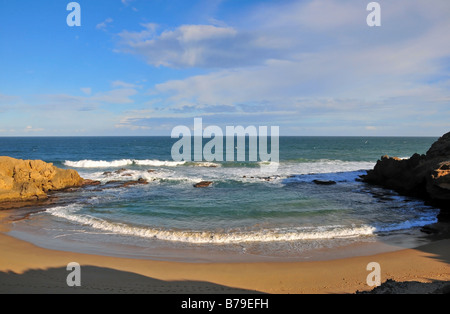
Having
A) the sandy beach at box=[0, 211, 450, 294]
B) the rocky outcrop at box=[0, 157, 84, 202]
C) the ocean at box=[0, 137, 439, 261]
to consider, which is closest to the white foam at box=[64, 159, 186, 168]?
the rocky outcrop at box=[0, 157, 84, 202]

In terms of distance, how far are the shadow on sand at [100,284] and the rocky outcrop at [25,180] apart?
447 inches

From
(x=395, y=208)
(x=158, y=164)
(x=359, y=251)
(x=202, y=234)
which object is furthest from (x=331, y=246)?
(x=158, y=164)

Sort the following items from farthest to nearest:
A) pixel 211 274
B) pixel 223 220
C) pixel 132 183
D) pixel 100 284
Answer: pixel 132 183
pixel 223 220
pixel 211 274
pixel 100 284

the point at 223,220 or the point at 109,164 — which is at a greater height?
the point at 109,164

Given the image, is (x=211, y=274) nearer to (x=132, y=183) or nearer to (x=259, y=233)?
(x=259, y=233)

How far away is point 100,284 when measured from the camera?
6.74m

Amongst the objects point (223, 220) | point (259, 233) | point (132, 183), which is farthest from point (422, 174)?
point (132, 183)

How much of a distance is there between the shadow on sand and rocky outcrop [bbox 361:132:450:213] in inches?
452

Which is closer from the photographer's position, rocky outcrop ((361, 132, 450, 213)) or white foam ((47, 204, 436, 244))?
white foam ((47, 204, 436, 244))

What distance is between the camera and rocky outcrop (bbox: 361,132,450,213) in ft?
41.4

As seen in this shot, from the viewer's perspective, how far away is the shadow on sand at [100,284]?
21.0 ft

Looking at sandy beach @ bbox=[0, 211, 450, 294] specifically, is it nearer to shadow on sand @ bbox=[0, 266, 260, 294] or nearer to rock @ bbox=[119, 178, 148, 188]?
shadow on sand @ bbox=[0, 266, 260, 294]

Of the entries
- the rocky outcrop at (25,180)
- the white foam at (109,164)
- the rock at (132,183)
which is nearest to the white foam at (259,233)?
the rocky outcrop at (25,180)

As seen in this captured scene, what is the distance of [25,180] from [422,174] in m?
24.7
